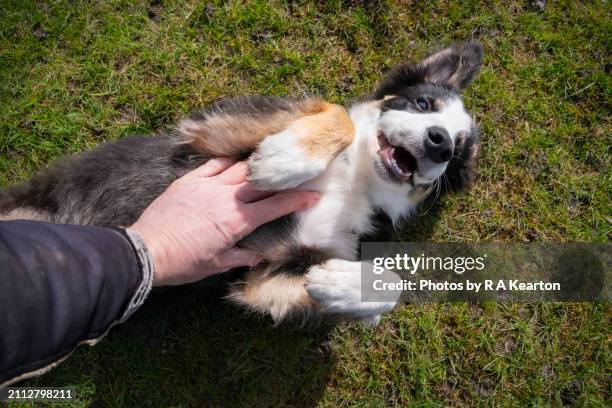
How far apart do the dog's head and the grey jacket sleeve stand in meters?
1.70

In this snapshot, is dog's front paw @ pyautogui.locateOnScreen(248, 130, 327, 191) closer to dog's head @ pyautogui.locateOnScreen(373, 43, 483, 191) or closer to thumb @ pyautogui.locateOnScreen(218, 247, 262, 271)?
thumb @ pyautogui.locateOnScreen(218, 247, 262, 271)

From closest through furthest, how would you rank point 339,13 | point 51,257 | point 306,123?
point 51,257 < point 306,123 < point 339,13

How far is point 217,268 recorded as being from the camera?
2.63 metres

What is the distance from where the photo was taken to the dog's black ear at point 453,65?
10.7ft

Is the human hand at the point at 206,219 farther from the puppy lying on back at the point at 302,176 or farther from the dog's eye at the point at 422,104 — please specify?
the dog's eye at the point at 422,104

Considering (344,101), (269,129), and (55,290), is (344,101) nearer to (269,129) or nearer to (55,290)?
(269,129)

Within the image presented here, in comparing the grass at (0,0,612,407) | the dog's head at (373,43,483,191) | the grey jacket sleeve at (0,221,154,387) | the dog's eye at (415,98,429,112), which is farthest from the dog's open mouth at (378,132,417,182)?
the grey jacket sleeve at (0,221,154,387)

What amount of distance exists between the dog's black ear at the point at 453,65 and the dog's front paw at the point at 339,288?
163 centimetres

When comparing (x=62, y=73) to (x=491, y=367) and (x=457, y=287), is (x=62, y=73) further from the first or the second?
(x=491, y=367)

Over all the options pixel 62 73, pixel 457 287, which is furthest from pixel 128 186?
pixel 457 287

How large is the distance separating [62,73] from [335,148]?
271 centimetres

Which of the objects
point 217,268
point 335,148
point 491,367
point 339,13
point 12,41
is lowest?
point 491,367

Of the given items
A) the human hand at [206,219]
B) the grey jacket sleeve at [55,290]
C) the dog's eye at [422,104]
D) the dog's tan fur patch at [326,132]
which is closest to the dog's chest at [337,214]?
the human hand at [206,219]

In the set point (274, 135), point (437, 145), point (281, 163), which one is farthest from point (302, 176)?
point (437, 145)
